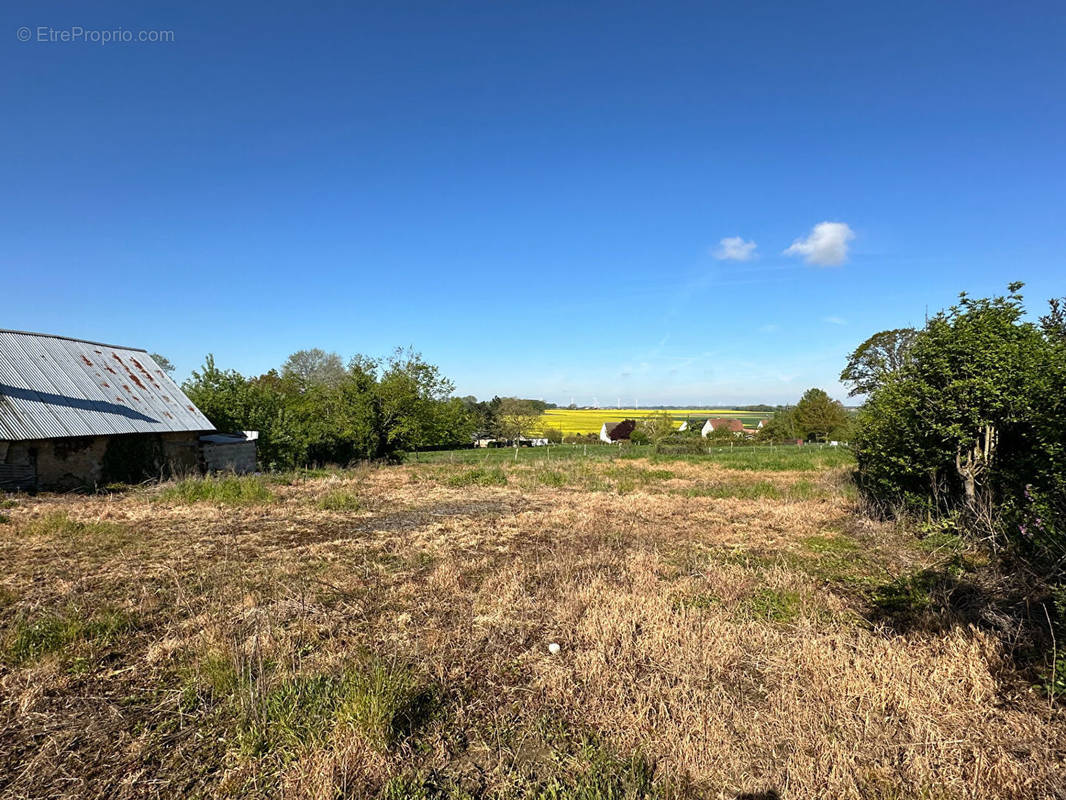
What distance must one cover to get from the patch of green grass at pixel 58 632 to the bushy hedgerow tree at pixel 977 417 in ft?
32.1

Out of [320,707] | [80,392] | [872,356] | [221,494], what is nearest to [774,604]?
[320,707]

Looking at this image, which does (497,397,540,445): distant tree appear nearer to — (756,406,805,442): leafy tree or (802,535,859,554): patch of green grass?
(756,406,805,442): leafy tree

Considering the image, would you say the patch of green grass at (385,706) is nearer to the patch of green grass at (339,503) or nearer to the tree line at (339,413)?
the patch of green grass at (339,503)

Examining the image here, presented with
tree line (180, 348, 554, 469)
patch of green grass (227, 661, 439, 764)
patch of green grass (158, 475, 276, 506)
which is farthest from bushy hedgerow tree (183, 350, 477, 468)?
patch of green grass (227, 661, 439, 764)

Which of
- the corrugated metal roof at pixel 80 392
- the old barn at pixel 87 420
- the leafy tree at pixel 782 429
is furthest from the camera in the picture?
the leafy tree at pixel 782 429

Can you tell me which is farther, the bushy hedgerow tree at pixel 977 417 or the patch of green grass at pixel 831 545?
the patch of green grass at pixel 831 545

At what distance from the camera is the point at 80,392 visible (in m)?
16.6

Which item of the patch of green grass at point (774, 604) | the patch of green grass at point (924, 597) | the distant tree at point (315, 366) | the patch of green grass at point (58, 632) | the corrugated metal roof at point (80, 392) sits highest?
the distant tree at point (315, 366)

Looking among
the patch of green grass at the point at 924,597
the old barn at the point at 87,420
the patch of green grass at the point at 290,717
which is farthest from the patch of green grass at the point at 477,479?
the patch of green grass at the point at 290,717

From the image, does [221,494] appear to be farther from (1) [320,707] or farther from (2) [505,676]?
(2) [505,676]

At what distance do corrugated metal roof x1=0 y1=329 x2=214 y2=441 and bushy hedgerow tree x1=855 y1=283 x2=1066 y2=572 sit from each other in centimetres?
2173

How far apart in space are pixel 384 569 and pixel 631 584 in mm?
3825

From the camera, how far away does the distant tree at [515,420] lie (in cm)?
6309

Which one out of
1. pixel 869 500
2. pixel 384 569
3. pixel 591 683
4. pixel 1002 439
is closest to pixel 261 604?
pixel 384 569
